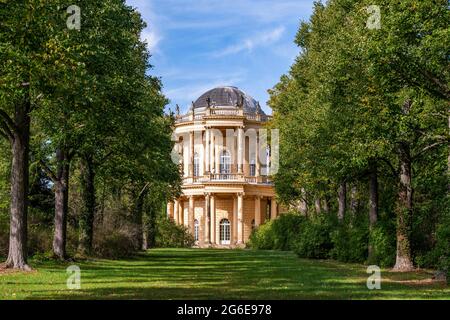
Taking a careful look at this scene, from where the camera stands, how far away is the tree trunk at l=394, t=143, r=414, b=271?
89.6 feet

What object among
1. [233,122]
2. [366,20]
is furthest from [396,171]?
[233,122]

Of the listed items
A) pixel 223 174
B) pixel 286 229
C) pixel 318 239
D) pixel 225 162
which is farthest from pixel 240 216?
pixel 318 239

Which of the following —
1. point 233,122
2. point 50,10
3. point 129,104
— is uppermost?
point 233,122

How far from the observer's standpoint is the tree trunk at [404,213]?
89.6 ft

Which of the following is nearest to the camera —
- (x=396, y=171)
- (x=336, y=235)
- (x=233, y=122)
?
(x=396, y=171)

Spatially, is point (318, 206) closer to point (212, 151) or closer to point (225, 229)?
point (212, 151)

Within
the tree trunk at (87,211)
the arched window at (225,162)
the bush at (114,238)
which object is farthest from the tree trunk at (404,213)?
the arched window at (225,162)

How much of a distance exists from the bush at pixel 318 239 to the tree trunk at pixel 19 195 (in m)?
19.1

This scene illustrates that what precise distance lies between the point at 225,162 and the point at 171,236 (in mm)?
16630

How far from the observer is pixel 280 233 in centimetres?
5891

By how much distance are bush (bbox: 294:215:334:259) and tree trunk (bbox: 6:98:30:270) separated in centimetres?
1907
